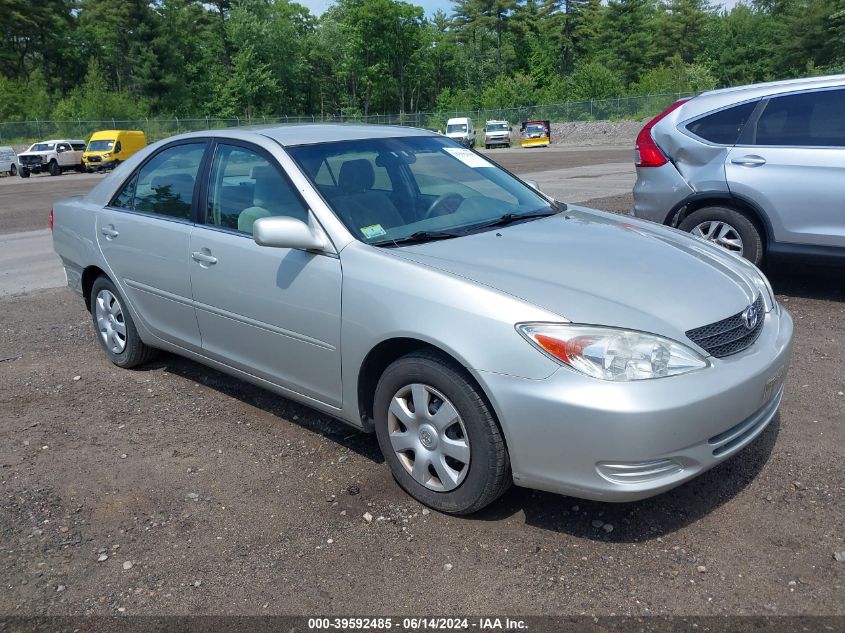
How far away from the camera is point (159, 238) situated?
4555 mm

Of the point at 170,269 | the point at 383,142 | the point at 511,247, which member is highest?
the point at 383,142

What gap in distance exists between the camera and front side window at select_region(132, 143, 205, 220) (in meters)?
4.50

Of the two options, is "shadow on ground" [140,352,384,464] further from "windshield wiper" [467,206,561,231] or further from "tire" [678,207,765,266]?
"tire" [678,207,765,266]

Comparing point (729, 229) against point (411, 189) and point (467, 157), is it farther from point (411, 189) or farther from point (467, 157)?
point (411, 189)

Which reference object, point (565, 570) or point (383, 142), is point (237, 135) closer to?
point (383, 142)

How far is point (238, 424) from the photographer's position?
4.39m

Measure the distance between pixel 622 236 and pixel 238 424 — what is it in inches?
94.7

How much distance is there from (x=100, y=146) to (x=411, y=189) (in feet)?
118

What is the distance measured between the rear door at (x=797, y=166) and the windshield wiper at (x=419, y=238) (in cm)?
369

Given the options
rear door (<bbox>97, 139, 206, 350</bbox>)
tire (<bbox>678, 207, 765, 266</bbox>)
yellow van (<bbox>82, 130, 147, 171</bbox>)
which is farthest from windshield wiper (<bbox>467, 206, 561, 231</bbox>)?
yellow van (<bbox>82, 130, 147, 171</bbox>)

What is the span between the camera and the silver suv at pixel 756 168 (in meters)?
5.96

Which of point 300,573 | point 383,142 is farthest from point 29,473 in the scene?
point 383,142

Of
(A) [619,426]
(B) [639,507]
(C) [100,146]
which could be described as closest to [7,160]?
(C) [100,146]

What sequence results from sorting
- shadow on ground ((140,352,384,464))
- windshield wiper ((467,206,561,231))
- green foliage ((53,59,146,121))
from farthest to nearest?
green foliage ((53,59,146,121)) → shadow on ground ((140,352,384,464)) → windshield wiper ((467,206,561,231))
